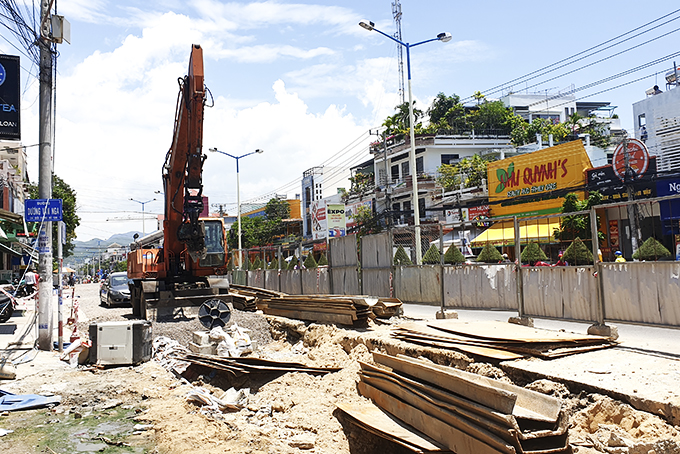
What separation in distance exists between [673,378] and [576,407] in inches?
48.5

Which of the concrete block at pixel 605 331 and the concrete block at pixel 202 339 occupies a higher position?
the concrete block at pixel 605 331

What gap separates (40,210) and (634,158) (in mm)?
25128

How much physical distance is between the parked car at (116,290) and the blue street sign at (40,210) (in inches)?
528

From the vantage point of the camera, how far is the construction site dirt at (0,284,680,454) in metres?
5.86

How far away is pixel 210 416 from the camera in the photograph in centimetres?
750

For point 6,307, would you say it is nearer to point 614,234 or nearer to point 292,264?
point 292,264

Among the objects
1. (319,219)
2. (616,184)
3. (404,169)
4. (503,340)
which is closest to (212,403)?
(503,340)

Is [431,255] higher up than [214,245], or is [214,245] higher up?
[214,245]

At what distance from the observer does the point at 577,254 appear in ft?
35.6

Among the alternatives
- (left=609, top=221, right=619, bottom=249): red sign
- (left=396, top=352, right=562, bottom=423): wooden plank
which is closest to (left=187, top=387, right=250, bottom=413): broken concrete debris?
(left=396, top=352, right=562, bottom=423): wooden plank

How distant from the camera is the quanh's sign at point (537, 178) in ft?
106

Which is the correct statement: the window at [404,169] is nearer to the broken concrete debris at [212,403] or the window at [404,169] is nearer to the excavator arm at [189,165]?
the excavator arm at [189,165]

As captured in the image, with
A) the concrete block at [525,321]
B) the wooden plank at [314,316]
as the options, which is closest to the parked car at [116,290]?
the wooden plank at [314,316]

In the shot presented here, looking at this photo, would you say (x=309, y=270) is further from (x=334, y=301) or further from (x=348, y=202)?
(x=348, y=202)
